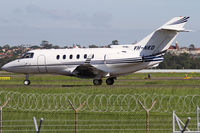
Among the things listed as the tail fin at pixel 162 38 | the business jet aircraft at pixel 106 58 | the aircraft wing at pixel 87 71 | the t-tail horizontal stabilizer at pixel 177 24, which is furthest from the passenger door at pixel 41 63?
the t-tail horizontal stabilizer at pixel 177 24

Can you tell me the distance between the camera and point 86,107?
2298 centimetres

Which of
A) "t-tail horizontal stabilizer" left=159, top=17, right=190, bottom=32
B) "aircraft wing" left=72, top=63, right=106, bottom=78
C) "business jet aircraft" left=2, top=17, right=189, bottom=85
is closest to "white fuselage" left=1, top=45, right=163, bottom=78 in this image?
"business jet aircraft" left=2, top=17, right=189, bottom=85

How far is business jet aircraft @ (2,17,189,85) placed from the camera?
38.2m

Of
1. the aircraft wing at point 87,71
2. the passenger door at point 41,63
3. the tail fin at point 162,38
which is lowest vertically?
the aircraft wing at point 87,71

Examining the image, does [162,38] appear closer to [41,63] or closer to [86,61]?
[86,61]

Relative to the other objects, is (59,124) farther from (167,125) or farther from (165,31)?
(165,31)

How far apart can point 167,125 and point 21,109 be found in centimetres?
796

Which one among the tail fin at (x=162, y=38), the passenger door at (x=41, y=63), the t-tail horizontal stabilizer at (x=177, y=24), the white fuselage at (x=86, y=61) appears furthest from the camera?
the passenger door at (x=41, y=63)

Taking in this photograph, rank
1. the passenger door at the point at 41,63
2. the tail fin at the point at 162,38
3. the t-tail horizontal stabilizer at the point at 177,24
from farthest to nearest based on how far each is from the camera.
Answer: the passenger door at the point at 41,63 < the tail fin at the point at 162,38 < the t-tail horizontal stabilizer at the point at 177,24

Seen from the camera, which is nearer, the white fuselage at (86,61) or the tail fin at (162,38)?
the tail fin at (162,38)

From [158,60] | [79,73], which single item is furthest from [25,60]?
[158,60]

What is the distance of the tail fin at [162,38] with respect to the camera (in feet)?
124

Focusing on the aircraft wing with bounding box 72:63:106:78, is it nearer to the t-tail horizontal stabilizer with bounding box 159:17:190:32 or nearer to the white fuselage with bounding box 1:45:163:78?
the white fuselage with bounding box 1:45:163:78

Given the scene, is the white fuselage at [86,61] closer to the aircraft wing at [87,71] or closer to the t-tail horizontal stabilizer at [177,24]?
the aircraft wing at [87,71]
